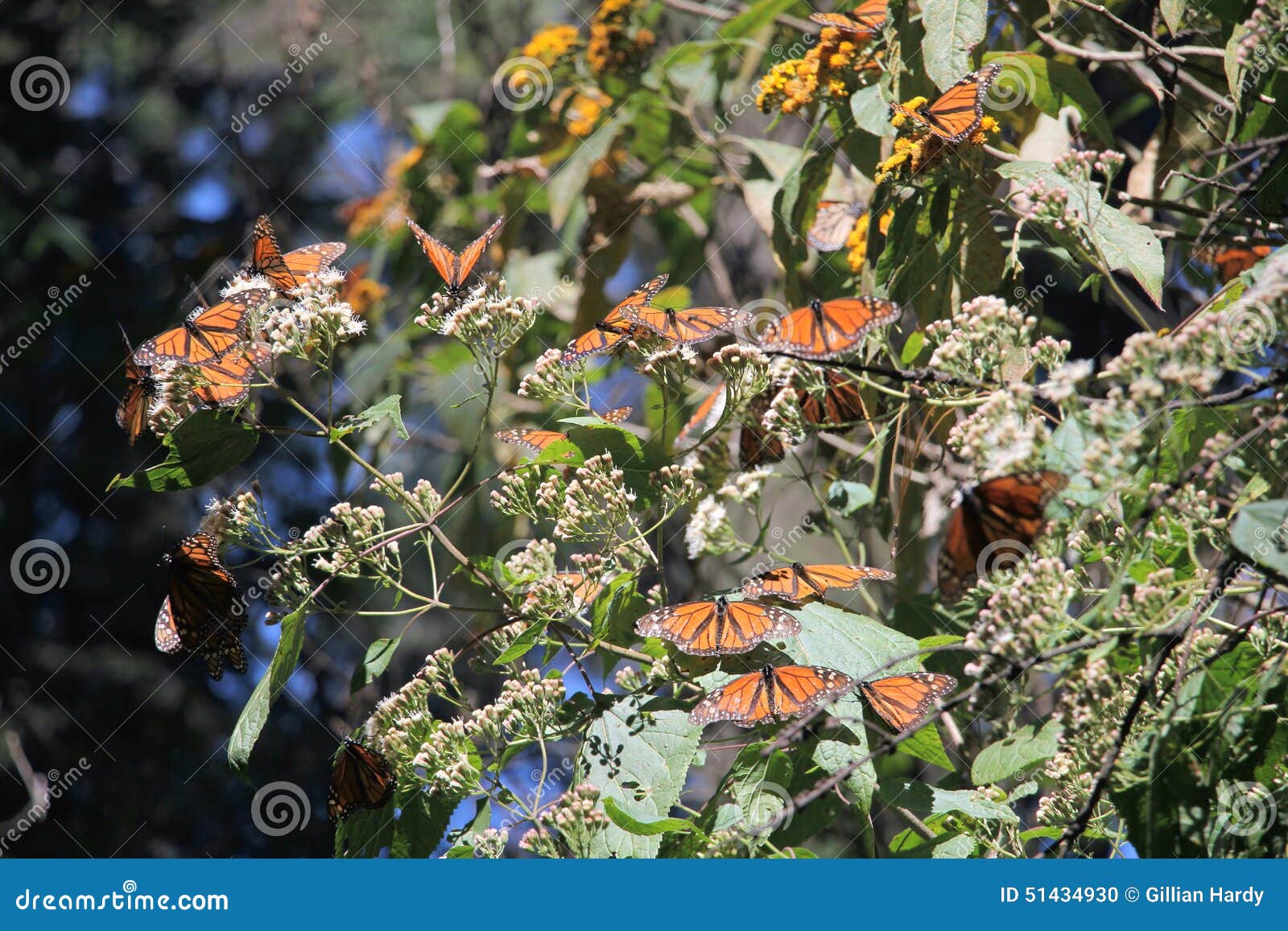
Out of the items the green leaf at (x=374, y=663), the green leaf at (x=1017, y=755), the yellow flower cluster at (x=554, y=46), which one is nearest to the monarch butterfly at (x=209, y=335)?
the green leaf at (x=374, y=663)

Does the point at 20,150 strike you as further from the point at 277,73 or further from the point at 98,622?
the point at 98,622

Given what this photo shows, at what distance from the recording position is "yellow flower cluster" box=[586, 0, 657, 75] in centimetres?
362

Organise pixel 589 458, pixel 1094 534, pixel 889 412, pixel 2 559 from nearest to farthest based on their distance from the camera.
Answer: pixel 1094 534 < pixel 589 458 < pixel 889 412 < pixel 2 559

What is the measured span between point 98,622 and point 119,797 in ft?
2.70

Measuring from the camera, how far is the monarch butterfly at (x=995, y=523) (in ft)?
6.10

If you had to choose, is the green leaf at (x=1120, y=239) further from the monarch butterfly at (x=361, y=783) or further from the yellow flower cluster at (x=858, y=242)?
the monarch butterfly at (x=361, y=783)

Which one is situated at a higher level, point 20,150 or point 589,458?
point 20,150

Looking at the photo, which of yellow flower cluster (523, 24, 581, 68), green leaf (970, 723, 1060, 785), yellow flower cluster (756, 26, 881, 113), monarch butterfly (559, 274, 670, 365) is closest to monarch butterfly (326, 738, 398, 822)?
monarch butterfly (559, 274, 670, 365)

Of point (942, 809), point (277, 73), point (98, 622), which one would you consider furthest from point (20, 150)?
point (942, 809)

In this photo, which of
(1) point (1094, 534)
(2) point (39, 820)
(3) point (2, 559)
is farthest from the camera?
(3) point (2, 559)

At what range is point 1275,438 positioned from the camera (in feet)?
4.35

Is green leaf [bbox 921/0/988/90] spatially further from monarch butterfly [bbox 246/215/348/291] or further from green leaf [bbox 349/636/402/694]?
green leaf [bbox 349/636/402/694]

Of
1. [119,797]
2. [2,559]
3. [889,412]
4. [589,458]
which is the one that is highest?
[589,458]

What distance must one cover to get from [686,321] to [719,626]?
0.60 meters
